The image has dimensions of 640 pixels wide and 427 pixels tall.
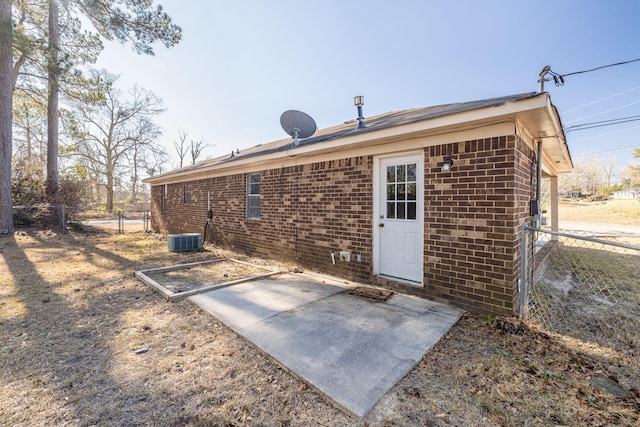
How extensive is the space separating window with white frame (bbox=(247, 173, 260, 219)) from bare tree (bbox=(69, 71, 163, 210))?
2372 cm

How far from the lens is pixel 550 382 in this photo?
86.7 inches

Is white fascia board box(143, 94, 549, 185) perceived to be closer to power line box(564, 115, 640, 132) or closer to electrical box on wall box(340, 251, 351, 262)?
electrical box on wall box(340, 251, 351, 262)

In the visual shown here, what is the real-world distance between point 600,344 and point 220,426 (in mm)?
3823

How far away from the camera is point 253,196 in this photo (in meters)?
7.41

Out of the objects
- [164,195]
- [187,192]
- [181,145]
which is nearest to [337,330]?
[187,192]

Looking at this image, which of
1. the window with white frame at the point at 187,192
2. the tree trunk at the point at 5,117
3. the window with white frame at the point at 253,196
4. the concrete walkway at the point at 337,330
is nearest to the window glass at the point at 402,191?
the concrete walkway at the point at 337,330

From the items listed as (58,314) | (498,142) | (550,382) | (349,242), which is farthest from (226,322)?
(498,142)

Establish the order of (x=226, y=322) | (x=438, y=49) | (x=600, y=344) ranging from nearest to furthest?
(x=600, y=344), (x=226, y=322), (x=438, y=49)

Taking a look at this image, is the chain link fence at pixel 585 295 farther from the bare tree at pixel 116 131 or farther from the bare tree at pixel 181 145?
the bare tree at pixel 181 145

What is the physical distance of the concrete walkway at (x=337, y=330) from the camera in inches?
84.8

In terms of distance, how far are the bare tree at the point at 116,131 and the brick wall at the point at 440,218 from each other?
25356mm

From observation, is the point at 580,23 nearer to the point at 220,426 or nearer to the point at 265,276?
the point at 265,276

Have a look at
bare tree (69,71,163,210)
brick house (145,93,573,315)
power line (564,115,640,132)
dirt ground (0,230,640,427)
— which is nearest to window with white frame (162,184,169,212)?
brick house (145,93,573,315)

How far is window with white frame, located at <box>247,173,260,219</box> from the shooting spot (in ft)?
23.9
